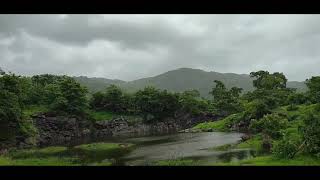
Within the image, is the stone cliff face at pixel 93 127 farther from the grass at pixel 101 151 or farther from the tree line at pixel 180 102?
the grass at pixel 101 151

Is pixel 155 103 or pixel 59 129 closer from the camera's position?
pixel 59 129

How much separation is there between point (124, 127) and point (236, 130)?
1908cm

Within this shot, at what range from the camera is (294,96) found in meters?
40.9

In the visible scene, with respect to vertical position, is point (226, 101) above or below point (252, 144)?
above

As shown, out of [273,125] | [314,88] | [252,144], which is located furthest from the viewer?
[314,88]

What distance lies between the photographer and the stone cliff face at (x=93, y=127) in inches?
1964

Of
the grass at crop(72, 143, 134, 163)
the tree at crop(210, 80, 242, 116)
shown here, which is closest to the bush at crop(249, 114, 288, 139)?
the grass at crop(72, 143, 134, 163)

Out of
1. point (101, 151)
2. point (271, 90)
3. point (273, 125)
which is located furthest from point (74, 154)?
point (271, 90)

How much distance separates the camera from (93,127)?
55969 millimetres

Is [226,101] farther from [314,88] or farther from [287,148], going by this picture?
[287,148]

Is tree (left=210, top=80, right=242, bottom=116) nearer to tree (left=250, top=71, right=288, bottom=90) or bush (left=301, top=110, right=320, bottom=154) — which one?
tree (left=250, top=71, right=288, bottom=90)

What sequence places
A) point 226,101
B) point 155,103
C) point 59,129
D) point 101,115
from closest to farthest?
point 59,129 < point 101,115 < point 155,103 < point 226,101
